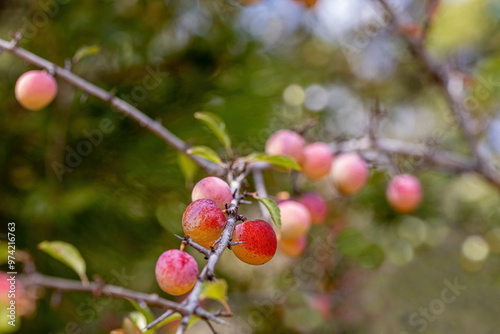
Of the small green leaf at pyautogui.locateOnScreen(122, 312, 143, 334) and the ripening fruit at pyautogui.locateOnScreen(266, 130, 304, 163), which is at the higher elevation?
the ripening fruit at pyautogui.locateOnScreen(266, 130, 304, 163)

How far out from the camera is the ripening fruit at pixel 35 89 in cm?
52

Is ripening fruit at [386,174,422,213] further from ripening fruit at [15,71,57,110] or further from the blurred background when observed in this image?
ripening fruit at [15,71,57,110]

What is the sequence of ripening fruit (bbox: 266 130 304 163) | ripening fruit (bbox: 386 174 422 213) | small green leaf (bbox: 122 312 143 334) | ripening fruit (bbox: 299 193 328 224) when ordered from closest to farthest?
small green leaf (bbox: 122 312 143 334) < ripening fruit (bbox: 266 130 304 163) < ripening fruit (bbox: 299 193 328 224) < ripening fruit (bbox: 386 174 422 213)

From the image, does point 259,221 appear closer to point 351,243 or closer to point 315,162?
point 315,162

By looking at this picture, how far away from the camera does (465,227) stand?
136cm

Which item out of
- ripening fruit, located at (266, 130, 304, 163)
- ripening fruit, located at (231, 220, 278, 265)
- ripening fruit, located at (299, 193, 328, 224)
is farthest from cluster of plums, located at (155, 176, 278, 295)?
ripening fruit, located at (299, 193, 328, 224)

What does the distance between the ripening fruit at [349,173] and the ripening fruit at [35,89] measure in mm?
386

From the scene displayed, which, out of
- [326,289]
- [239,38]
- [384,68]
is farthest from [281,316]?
[384,68]

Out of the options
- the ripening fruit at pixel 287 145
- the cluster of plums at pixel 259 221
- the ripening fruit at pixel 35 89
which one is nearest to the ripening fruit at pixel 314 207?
the cluster of plums at pixel 259 221

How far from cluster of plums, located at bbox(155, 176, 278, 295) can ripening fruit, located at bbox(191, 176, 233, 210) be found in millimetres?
30

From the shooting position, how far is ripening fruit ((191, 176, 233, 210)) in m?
0.32

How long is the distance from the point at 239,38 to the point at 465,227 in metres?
0.91

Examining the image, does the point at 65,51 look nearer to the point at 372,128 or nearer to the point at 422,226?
the point at 372,128

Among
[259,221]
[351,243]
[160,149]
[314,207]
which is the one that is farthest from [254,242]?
[351,243]
